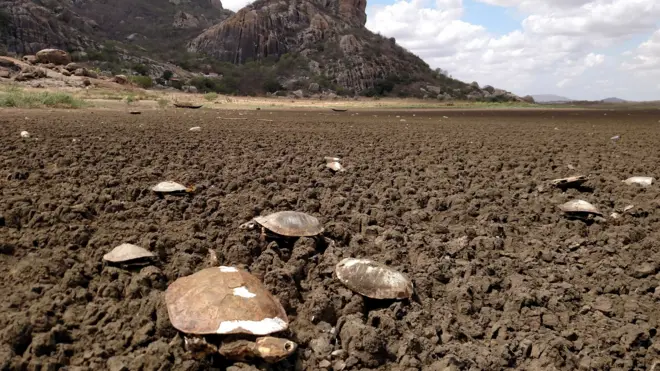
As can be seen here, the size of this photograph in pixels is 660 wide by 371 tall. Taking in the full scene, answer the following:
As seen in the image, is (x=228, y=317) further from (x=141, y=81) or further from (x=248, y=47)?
(x=248, y=47)

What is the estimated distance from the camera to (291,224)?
4.38m

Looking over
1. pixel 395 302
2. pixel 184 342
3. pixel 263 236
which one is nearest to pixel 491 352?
pixel 395 302

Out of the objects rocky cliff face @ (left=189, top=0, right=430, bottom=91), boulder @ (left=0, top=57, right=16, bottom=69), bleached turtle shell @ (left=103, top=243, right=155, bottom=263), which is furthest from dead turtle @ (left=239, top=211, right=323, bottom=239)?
rocky cliff face @ (left=189, top=0, right=430, bottom=91)

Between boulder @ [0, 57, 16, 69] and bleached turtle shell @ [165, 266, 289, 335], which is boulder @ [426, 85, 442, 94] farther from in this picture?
bleached turtle shell @ [165, 266, 289, 335]

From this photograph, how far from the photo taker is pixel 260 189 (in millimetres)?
6016

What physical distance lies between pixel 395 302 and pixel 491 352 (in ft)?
2.44

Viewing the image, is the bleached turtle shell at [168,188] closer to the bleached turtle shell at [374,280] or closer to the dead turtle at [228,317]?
the dead turtle at [228,317]

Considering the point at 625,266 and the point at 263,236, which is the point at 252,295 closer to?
the point at 263,236

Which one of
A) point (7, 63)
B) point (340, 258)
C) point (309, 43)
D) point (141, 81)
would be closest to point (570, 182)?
point (340, 258)

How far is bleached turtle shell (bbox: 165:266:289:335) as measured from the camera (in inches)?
106

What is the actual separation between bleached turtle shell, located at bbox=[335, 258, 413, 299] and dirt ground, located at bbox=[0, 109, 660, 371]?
8 centimetres

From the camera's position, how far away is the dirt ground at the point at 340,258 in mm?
2818

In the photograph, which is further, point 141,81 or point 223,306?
point 141,81

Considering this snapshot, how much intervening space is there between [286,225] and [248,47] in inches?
3145
